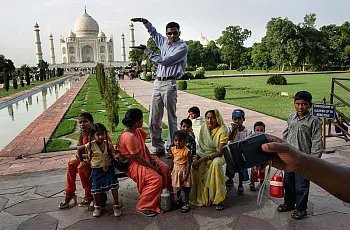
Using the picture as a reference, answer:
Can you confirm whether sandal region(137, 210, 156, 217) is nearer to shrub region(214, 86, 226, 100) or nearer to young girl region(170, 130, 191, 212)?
young girl region(170, 130, 191, 212)

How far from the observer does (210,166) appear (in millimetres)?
2904

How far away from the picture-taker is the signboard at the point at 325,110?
168 inches

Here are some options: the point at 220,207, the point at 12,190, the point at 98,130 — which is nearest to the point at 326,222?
the point at 220,207

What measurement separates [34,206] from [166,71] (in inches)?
74.8

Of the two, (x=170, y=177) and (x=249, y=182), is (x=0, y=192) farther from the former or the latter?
(x=249, y=182)

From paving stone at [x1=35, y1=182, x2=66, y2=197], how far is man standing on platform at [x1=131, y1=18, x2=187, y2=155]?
3.65ft

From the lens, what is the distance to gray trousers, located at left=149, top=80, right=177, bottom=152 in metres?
3.71

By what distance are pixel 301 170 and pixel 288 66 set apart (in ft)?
128

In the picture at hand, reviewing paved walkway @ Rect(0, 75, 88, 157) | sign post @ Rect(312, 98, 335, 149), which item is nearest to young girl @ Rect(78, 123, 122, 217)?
paved walkway @ Rect(0, 75, 88, 157)

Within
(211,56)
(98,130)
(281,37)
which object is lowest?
(98,130)

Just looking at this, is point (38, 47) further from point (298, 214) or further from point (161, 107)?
point (298, 214)

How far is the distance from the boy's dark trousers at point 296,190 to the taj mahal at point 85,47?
61.5 metres

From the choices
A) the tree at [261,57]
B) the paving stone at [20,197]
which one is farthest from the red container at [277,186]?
the tree at [261,57]

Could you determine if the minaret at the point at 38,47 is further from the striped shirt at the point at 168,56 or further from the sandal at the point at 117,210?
the sandal at the point at 117,210
